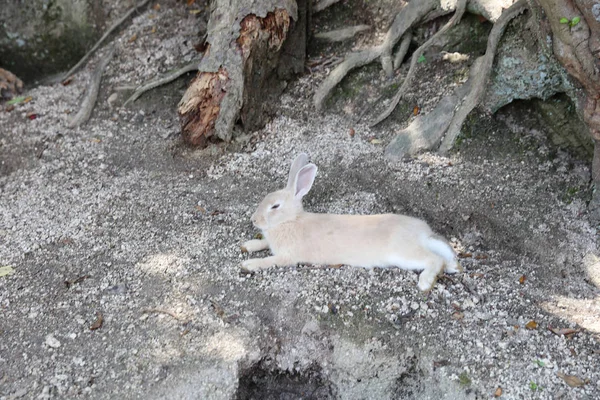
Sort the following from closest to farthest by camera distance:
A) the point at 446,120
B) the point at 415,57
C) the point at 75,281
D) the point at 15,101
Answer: the point at 75,281 < the point at 446,120 < the point at 415,57 < the point at 15,101

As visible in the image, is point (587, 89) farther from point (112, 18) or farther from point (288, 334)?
point (112, 18)

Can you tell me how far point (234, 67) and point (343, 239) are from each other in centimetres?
248

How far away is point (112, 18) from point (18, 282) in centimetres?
421

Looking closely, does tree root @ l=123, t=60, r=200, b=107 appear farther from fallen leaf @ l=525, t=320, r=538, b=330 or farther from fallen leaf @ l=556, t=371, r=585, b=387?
fallen leaf @ l=556, t=371, r=585, b=387

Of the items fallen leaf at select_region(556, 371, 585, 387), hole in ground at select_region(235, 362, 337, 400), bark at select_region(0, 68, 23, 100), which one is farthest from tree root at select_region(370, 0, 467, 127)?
bark at select_region(0, 68, 23, 100)

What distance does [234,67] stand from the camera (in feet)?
20.2

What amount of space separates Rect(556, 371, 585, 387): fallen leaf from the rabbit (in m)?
1.03

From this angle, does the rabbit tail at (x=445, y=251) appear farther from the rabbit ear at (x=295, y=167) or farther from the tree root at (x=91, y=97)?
the tree root at (x=91, y=97)

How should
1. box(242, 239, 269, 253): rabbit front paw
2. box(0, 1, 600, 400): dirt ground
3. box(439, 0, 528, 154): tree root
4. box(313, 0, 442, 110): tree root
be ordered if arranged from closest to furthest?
box(0, 1, 600, 400): dirt ground, box(242, 239, 269, 253): rabbit front paw, box(439, 0, 528, 154): tree root, box(313, 0, 442, 110): tree root

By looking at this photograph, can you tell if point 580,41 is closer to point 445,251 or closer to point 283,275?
point 445,251

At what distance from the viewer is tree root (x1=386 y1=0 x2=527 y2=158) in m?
5.88

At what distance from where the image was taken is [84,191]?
583 cm

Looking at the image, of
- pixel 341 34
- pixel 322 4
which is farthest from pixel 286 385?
pixel 322 4

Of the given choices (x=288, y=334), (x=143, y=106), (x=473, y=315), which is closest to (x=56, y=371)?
(x=288, y=334)
